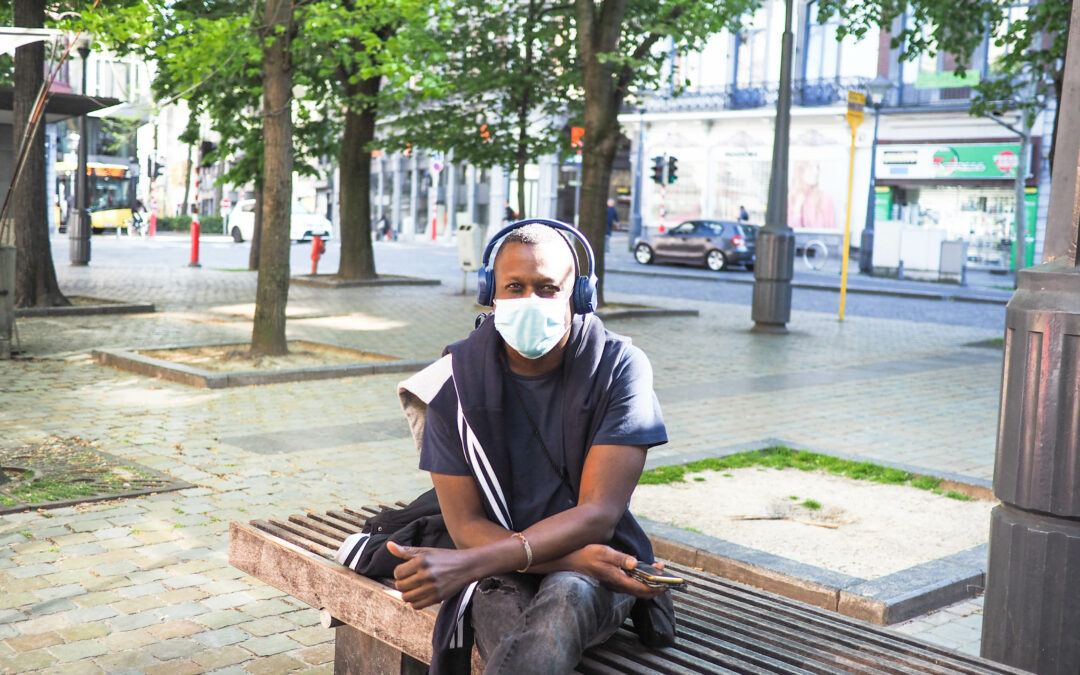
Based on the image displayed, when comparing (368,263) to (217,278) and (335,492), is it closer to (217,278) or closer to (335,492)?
(217,278)

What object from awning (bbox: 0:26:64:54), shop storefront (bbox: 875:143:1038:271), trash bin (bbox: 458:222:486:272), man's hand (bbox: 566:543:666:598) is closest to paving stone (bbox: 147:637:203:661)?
man's hand (bbox: 566:543:666:598)

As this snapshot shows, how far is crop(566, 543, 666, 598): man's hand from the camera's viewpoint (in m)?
2.75

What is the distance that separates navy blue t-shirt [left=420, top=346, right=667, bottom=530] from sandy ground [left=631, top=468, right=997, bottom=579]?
2.56m

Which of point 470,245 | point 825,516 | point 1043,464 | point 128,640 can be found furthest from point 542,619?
point 470,245

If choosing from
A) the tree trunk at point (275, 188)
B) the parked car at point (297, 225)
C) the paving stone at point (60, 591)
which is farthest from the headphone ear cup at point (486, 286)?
the parked car at point (297, 225)

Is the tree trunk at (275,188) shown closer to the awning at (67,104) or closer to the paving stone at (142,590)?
the awning at (67,104)

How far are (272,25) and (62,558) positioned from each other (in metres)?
6.55

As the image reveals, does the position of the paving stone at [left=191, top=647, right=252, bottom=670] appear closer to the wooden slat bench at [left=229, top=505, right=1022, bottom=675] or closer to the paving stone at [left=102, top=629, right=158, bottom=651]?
the paving stone at [left=102, top=629, right=158, bottom=651]

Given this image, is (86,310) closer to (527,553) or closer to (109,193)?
(527,553)

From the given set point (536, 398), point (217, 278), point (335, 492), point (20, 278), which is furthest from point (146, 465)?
point (217, 278)

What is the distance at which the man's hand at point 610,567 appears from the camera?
2.75 m

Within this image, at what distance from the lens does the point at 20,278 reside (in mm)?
15219

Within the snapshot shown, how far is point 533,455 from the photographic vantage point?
3018 millimetres

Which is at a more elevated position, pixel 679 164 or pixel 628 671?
pixel 679 164
